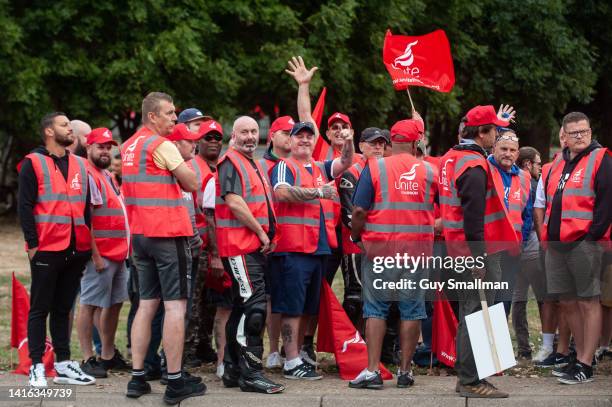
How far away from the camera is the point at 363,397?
7.26 m

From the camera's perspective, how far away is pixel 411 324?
24.7 ft

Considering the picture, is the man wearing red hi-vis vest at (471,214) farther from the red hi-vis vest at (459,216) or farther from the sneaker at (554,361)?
the sneaker at (554,361)

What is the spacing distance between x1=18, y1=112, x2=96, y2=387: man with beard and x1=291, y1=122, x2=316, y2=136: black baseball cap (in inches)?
67.7

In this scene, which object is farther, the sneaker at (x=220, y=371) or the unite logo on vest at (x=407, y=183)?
the sneaker at (x=220, y=371)

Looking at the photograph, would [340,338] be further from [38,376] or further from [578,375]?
[38,376]

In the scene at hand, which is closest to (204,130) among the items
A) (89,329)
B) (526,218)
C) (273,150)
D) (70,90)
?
(273,150)

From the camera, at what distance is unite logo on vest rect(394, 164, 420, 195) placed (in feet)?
24.7

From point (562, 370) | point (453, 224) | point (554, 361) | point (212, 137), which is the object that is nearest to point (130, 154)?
point (212, 137)

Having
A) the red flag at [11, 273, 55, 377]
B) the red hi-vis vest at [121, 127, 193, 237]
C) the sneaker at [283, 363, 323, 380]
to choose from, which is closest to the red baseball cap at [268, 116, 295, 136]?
the red hi-vis vest at [121, 127, 193, 237]

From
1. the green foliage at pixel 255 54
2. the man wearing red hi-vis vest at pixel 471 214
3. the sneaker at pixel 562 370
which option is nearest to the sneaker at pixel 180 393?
the man wearing red hi-vis vest at pixel 471 214

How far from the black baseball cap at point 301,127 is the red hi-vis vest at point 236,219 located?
1.74ft

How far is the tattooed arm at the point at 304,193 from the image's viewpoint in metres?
7.81

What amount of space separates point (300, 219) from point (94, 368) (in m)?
2.08

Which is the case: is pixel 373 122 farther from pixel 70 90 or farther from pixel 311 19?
pixel 70 90
